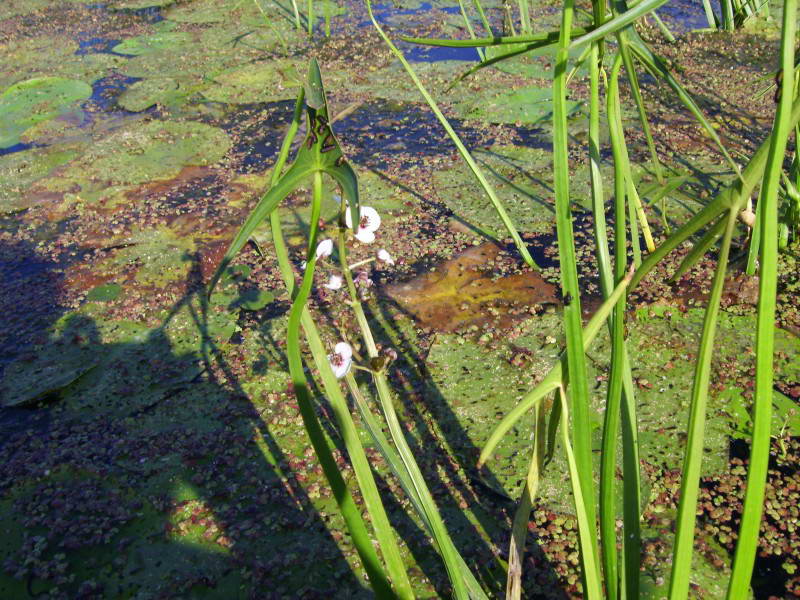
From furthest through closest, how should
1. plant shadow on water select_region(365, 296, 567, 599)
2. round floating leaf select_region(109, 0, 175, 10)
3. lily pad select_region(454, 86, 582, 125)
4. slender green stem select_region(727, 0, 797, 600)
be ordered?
round floating leaf select_region(109, 0, 175, 10) < lily pad select_region(454, 86, 582, 125) < plant shadow on water select_region(365, 296, 567, 599) < slender green stem select_region(727, 0, 797, 600)

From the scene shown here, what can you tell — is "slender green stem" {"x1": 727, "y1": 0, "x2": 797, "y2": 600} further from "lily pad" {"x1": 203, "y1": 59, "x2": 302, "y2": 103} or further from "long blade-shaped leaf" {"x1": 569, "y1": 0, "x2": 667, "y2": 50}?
"lily pad" {"x1": 203, "y1": 59, "x2": 302, "y2": 103}

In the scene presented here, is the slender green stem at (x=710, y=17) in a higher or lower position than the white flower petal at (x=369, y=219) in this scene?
lower

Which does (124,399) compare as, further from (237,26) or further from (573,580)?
(237,26)

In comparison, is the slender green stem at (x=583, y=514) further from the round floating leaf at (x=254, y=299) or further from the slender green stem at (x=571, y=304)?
the round floating leaf at (x=254, y=299)

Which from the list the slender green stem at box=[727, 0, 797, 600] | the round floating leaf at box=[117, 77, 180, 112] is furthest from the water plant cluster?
the round floating leaf at box=[117, 77, 180, 112]

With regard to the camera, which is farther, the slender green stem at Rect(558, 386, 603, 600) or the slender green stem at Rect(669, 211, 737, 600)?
the slender green stem at Rect(558, 386, 603, 600)

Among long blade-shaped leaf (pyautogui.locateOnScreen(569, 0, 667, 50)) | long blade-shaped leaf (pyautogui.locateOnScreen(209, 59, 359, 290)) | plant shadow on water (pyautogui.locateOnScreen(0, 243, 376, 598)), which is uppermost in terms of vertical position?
long blade-shaped leaf (pyautogui.locateOnScreen(569, 0, 667, 50))

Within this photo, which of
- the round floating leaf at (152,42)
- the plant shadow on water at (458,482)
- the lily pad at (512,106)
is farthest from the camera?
the round floating leaf at (152,42)

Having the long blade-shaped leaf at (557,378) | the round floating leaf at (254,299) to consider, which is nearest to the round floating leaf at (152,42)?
the round floating leaf at (254,299)

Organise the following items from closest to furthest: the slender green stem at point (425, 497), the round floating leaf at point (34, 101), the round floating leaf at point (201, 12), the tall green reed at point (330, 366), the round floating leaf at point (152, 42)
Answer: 1. the tall green reed at point (330, 366)
2. the slender green stem at point (425, 497)
3. the round floating leaf at point (34, 101)
4. the round floating leaf at point (152, 42)
5. the round floating leaf at point (201, 12)
